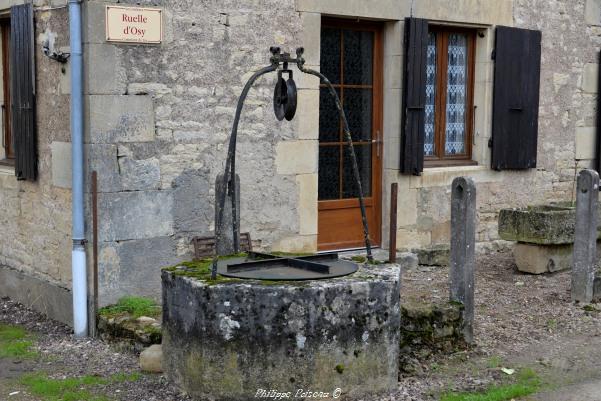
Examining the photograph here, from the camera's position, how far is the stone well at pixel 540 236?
765cm

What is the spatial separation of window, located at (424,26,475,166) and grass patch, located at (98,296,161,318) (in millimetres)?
3390

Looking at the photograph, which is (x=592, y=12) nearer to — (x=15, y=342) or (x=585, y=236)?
(x=585, y=236)

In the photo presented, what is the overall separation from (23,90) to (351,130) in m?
3.02

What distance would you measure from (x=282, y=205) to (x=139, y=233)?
134 centimetres

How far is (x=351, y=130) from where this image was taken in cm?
805

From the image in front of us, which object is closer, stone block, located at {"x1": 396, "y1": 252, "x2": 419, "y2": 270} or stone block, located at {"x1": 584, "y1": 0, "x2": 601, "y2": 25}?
stone block, located at {"x1": 396, "y1": 252, "x2": 419, "y2": 270}

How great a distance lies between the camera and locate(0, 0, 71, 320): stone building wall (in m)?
6.62

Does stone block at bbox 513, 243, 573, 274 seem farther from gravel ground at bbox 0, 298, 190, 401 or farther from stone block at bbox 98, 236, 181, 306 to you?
gravel ground at bbox 0, 298, 190, 401

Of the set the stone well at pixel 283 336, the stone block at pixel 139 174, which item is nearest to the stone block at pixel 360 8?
the stone block at pixel 139 174

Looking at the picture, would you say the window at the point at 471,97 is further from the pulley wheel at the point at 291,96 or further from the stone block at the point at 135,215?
the pulley wheel at the point at 291,96

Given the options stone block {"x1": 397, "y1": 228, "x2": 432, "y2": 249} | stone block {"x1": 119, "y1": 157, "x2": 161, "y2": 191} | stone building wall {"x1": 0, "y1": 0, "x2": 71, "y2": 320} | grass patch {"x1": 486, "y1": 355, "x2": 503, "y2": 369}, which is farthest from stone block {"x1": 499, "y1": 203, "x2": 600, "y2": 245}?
stone building wall {"x1": 0, "y1": 0, "x2": 71, "y2": 320}

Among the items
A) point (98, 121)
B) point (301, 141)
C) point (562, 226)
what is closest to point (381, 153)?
point (301, 141)

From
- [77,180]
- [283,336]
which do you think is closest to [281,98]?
[283,336]

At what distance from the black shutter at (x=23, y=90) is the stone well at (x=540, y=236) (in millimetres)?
4311
